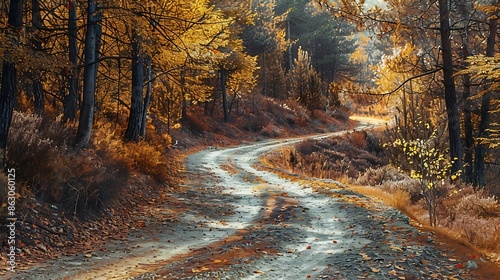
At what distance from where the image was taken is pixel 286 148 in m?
25.5

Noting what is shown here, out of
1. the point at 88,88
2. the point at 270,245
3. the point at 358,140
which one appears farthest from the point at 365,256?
the point at 358,140

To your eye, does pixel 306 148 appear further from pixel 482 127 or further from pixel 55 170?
pixel 55 170

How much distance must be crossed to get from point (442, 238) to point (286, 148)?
1765 cm

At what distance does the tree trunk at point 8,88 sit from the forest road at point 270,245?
247 cm

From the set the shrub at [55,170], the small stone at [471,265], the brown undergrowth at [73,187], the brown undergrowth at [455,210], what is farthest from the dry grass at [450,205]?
the shrub at [55,170]

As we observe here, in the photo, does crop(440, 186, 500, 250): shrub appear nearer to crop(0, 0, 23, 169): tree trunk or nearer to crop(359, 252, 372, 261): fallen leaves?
crop(359, 252, 372, 261): fallen leaves

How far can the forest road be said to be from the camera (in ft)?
20.7

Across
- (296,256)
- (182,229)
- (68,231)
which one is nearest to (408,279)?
(296,256)

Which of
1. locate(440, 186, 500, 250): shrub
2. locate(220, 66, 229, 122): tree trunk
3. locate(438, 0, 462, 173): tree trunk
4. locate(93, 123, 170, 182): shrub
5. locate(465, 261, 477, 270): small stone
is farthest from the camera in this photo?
locate(220, 66, 229, 122): tree trunk

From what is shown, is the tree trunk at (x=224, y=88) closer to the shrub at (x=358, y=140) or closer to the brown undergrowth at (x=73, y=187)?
the shrub at (x=358, y=140)

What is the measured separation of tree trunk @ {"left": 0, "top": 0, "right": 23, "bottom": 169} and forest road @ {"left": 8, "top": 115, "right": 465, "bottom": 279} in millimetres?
2467

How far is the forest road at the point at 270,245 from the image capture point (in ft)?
20.7

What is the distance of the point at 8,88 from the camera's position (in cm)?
776

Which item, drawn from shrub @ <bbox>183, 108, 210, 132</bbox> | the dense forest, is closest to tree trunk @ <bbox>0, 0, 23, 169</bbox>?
the dense forest
